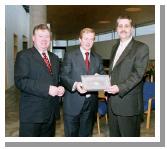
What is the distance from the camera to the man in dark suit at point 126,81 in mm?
2352

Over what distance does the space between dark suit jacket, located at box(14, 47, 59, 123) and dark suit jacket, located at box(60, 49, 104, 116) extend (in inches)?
8.5

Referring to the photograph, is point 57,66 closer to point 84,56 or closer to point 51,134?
point 84,56

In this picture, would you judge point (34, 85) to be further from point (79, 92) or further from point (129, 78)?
point (129, 78)

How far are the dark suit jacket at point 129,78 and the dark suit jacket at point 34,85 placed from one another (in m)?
0.52

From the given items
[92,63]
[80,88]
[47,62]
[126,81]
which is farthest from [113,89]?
[47,62]

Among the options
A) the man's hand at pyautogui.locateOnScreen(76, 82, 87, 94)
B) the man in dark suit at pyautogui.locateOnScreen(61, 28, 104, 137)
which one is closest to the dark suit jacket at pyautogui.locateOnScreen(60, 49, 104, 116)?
the man in dark suit at pyautogui.locateOnScreen(61, 28, 104, 137)

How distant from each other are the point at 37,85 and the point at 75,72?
1.50 feet

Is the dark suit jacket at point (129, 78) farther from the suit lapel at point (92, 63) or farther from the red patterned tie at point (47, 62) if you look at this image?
the red patterned tie at point (47, 62)

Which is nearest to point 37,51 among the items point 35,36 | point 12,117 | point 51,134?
point 35,36

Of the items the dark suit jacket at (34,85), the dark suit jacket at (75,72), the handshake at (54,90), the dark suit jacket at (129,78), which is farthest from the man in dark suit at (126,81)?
the dark suit jacket at (34,85)

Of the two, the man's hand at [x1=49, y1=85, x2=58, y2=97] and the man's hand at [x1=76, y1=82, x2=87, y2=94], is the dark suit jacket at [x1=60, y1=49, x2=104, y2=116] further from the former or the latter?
the man's hand at [x1=49, y1=85, x2=58, y2=97]

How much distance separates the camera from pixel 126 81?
92.4 inches
